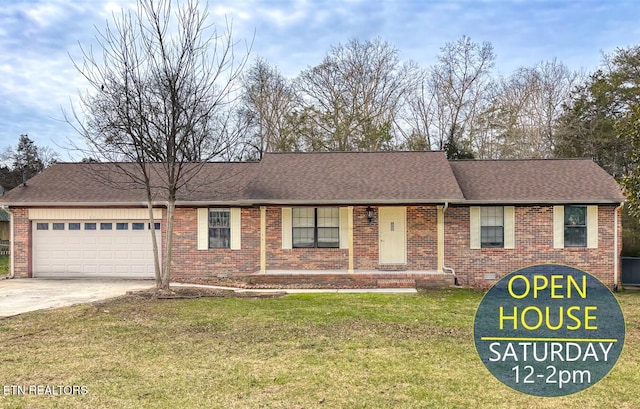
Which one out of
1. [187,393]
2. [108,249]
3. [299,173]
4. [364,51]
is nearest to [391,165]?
[299,173]

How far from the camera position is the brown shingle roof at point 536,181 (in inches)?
606

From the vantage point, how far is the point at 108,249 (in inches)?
654

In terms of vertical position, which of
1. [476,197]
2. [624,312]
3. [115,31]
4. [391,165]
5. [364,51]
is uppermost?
[364,51]

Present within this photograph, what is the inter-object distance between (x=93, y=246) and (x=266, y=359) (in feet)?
39.0

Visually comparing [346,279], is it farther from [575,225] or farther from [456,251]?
[575,225]

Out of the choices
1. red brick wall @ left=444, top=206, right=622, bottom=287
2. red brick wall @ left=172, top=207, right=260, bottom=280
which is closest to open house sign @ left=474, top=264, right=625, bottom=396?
red brick wall @ left=444, top=206, right=622, bottom=287

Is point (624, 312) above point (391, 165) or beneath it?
beneath

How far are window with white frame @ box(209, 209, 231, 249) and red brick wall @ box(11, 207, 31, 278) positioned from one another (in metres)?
5.93

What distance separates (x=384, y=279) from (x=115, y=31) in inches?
378

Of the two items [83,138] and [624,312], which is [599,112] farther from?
[83,138]

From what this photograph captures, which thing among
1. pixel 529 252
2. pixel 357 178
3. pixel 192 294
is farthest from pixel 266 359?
pixel 529 252

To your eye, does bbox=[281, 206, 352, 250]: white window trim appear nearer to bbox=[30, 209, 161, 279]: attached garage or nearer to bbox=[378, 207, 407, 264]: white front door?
bbox=[378, 207, 407, 264]: white front door

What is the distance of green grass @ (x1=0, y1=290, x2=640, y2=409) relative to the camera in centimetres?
520

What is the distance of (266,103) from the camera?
33.0 meters
